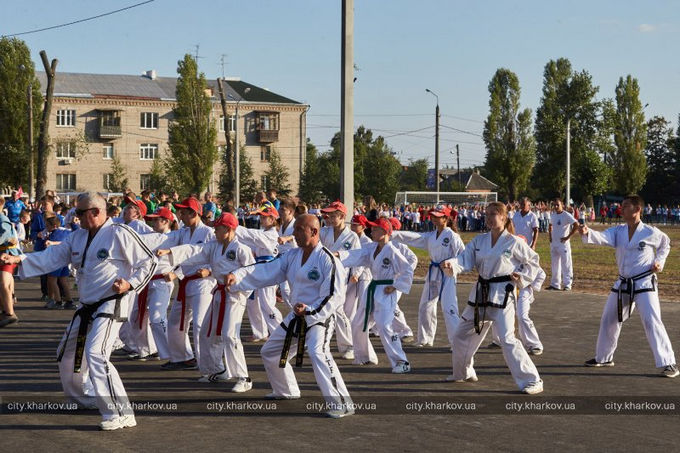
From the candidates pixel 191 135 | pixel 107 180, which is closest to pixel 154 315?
pixel 191 135

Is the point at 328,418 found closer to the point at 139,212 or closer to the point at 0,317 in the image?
the point at 139,212

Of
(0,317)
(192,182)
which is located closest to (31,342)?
(0,317)

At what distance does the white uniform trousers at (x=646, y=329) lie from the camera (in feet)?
33.5

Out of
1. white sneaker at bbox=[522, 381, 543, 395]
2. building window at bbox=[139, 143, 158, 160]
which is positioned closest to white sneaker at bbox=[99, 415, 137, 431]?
white sneaker at bbox=[522, 381, 543, 395]

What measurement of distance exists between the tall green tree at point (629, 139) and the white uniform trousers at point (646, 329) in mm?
74360

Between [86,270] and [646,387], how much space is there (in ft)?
19.7

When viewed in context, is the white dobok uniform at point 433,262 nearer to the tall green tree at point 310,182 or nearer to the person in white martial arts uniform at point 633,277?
the person in white martial arts uniform at point 633,277

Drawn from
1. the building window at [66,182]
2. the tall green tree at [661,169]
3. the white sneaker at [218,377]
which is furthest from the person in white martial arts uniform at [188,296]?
the tall green tree at [661,169]

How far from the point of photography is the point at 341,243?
1203 centimetres

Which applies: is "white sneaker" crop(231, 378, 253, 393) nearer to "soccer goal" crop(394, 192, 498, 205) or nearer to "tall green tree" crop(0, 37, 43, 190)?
"tall green tree" crop(0, 37, 43, 190)

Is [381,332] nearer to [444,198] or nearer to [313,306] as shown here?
[313,306]

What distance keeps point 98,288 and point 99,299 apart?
3.9 inches

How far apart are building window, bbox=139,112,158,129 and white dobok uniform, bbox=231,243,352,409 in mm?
69483

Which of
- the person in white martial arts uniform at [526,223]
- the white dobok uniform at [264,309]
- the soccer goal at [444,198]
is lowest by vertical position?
the white dobok uniform at [264,309]
